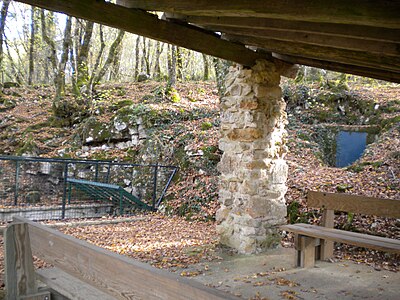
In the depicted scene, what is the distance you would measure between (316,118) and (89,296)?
10.5 metres

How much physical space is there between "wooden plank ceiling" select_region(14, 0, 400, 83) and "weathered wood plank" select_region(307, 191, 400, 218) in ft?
5.76

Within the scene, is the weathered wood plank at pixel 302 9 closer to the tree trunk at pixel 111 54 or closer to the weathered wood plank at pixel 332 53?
the weathered wood plank at pixel 332 53

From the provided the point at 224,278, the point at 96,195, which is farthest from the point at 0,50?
the point at 224,278

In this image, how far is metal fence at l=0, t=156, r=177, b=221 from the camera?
29.7 feet

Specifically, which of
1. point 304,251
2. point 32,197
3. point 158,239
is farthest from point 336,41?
point 32,197

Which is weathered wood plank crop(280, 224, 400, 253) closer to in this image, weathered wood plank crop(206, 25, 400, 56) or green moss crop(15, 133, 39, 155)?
weathered wood plank crop(206, 25, 400, 56)

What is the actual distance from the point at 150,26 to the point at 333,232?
142 inches

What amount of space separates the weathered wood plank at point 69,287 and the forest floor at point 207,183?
2111 millimetres

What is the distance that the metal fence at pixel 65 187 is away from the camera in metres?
9.06

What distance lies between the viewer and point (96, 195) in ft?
33.4

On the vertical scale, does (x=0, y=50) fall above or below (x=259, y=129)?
above

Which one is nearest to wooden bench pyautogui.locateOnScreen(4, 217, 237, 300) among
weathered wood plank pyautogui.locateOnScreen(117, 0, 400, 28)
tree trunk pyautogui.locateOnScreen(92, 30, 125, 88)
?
weathered wood plank pyautogui.locateOnScreen(117, 0, 400, 28)

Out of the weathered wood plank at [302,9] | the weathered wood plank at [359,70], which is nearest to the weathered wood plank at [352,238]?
the weathered wood plank at [359,70]

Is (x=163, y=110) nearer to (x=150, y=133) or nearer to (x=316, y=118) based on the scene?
(x=150, y=133)
